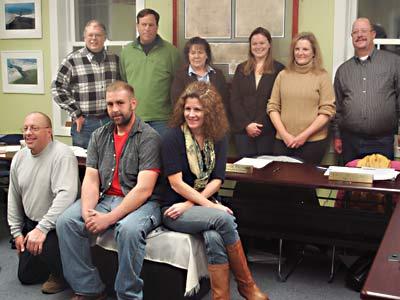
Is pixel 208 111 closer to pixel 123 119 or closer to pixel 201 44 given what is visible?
pixel 123 119

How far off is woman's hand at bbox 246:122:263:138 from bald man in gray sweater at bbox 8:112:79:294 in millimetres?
1398

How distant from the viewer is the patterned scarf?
9.27 ft

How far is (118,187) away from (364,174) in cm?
131

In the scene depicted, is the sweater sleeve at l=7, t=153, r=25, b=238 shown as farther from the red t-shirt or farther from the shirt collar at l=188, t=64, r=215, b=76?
A: the shirt collar at l=188, t=64, r=215, b=76

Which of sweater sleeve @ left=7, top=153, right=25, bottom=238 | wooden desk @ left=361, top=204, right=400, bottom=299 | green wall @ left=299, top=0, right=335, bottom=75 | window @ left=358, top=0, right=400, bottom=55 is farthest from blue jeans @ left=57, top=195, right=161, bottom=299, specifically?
window @ left=358, top=0, right=400, bottom=55

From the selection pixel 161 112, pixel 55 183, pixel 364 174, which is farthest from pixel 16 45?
pixel 364 174

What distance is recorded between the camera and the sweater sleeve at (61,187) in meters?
2.94

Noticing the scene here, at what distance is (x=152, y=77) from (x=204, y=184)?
1551 mm

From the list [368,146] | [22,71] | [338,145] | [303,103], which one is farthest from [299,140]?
[22,71]

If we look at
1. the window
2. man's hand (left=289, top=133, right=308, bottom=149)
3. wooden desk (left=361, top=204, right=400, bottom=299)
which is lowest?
wooden desk (left=361, top=204, right=400, bottom=299)

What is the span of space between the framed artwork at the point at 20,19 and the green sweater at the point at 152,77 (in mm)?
1296

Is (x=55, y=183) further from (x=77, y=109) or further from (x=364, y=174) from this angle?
(x=364, y=174)

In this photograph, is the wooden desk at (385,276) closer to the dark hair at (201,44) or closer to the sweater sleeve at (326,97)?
the sweater sleeve at (326,97)

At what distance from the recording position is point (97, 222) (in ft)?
9.09
